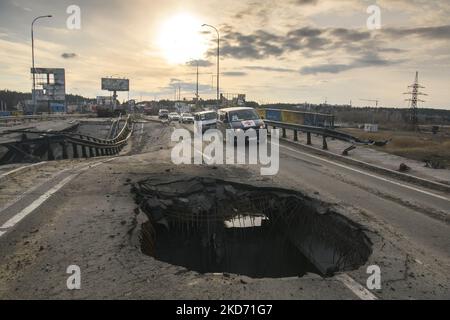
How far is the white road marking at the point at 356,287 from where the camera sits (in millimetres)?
4613

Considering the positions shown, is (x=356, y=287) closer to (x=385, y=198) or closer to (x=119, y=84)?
(x=385, y=198)

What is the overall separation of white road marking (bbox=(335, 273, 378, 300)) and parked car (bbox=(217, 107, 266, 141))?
16427mm

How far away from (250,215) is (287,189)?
1.18 m

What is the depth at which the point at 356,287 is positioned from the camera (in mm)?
4887

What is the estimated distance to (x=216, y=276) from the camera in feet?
16.9

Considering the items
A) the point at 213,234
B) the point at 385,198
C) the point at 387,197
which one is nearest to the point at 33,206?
→ the point at 213,234

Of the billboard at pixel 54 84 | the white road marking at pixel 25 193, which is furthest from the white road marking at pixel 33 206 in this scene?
the billboard at pixel 54 84

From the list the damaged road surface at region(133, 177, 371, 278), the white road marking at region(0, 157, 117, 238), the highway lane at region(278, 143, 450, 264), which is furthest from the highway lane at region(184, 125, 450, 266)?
the white road marking at region(0, 157, 117, 238)

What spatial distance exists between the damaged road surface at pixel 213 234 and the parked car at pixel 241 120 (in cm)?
784

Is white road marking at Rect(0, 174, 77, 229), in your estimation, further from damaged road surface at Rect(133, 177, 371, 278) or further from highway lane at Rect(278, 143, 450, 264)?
highway lane at Rect(278, 143, 450, 264)

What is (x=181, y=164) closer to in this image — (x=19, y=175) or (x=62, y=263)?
(x=19, y=175)

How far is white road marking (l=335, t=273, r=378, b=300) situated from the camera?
4.61 m

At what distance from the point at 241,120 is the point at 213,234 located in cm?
1281
